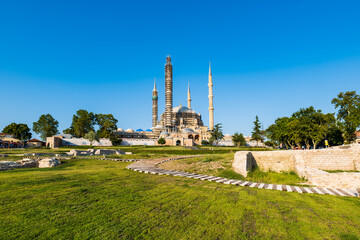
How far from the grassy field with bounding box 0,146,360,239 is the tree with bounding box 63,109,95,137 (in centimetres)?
6236

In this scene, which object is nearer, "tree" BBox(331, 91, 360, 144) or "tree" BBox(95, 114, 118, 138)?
"tree" BBox(331, 91, 360, 144)

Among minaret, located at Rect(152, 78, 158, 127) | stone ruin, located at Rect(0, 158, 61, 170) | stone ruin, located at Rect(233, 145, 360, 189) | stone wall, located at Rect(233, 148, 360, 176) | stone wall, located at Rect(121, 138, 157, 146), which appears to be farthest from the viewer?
minaret, located at Rect(152, 78, 158, 127)

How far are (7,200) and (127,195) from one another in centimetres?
325

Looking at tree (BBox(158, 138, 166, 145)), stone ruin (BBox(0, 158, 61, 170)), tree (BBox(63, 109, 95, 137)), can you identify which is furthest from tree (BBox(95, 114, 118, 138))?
stone ruin (BBox(0, 158, 61, 170))

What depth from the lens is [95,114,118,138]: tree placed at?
64.6 m

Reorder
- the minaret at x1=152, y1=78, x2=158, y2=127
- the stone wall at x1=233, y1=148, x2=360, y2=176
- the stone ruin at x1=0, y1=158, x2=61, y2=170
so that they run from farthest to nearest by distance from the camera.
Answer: the minaret at x1=152, y1=78, x2=158, y2=127 < the stone wall at x1=233, y1=148, x2=360, y2=176 < the stone ruin at x1=0, y1=158, x2=61, y2=170

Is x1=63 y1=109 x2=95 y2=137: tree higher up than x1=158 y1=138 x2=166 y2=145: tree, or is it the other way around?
x1=63 y1=109 x2=95 y2=137: tree

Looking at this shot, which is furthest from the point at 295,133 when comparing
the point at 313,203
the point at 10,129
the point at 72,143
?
the point at 10,129

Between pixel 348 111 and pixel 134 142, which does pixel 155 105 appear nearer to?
pixel 134 142

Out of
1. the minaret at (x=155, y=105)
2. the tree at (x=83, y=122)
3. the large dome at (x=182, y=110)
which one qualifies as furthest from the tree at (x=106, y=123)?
the large dome at (x=182, y=110)

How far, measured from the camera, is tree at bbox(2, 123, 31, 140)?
6425 cm

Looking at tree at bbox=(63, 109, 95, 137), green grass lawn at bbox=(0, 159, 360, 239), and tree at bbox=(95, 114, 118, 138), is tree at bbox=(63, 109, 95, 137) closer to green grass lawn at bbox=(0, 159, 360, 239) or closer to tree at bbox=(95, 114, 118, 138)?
tree at bbox=(95, 114, 118, 138)

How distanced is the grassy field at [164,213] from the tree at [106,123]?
60.2 meters

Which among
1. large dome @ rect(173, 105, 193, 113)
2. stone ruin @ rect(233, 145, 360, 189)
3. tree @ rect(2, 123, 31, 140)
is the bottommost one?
stone ruin @ rect(233, 145, 360, 189)
